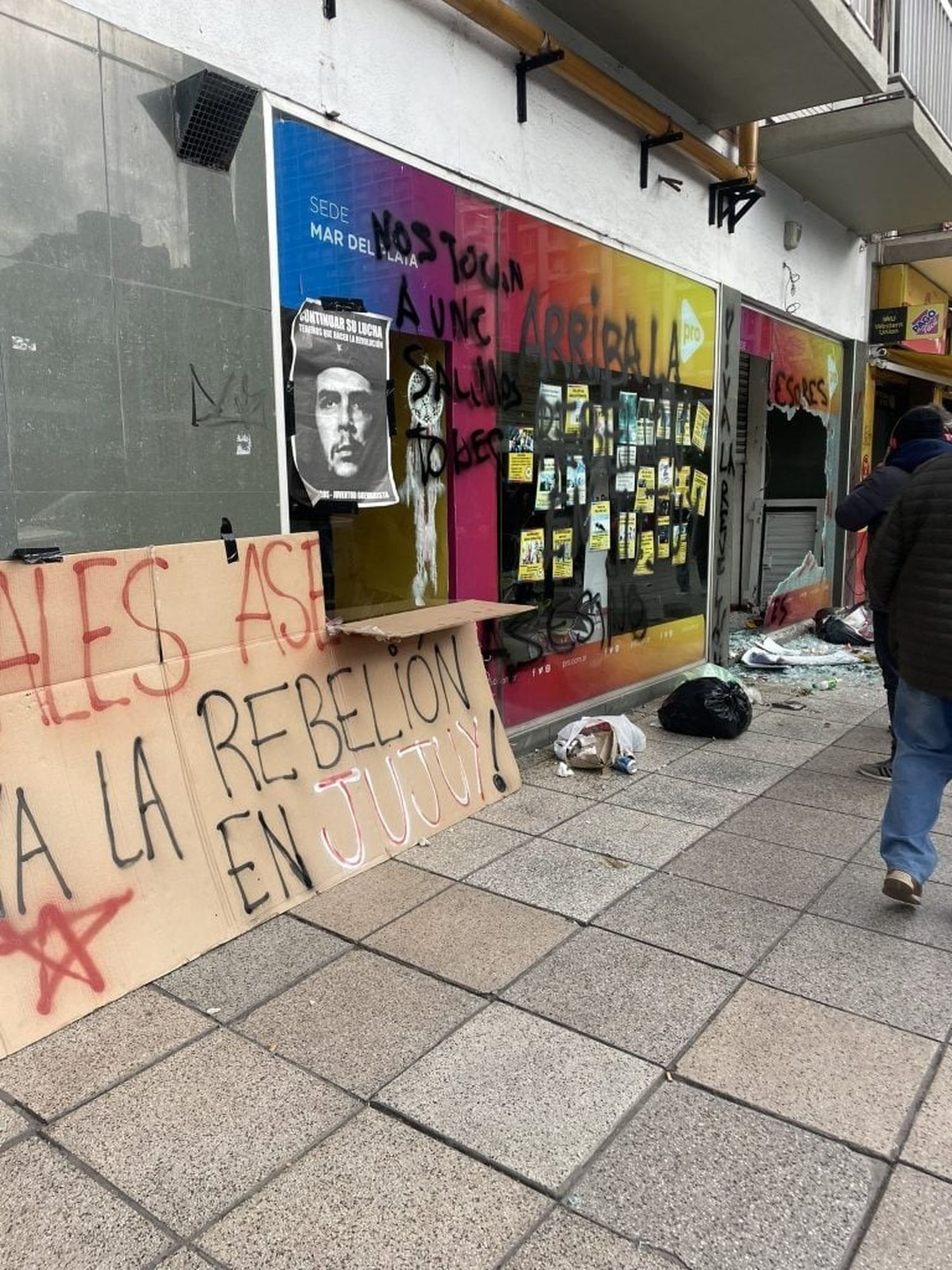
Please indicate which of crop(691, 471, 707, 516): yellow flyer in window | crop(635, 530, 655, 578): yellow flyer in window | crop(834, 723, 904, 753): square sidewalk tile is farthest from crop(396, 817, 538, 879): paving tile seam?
crop(691, 471, 707, 516): yellow flyer in window

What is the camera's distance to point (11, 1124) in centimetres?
233

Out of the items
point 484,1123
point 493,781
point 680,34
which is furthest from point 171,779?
point 680,34

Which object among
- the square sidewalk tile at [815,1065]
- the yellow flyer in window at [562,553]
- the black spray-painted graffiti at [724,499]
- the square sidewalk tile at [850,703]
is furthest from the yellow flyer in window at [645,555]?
the square sidewalk tile at [815,1065]

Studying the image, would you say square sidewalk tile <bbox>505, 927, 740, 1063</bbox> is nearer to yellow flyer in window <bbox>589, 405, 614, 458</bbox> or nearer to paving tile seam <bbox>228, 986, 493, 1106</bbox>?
paving tile seam <bbox>228, 986, 493, 1106</bbox>

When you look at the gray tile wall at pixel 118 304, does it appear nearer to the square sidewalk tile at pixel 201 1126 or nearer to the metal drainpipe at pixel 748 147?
the square sidewalk tile at pixel 201 1126

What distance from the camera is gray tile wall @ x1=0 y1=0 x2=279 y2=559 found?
302cm

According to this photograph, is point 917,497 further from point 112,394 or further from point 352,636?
point 112,394

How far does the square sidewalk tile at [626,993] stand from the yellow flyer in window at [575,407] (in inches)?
135

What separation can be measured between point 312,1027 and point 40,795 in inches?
44.4

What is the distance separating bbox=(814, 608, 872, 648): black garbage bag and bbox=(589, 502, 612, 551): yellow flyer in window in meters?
4.20

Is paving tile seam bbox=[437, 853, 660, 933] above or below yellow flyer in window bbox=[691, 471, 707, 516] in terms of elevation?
below

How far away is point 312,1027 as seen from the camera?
108 inches

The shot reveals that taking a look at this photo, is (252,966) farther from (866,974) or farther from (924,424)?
(924,424)

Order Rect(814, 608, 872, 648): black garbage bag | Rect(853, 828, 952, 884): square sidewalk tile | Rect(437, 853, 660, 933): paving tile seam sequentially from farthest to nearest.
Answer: Rect(814, 608, 872, 648): black garbage bag
Rect(853, 828, 952, 884): square sidewalk tile
Rect(437, 853, 660, 933): paving tile seam
